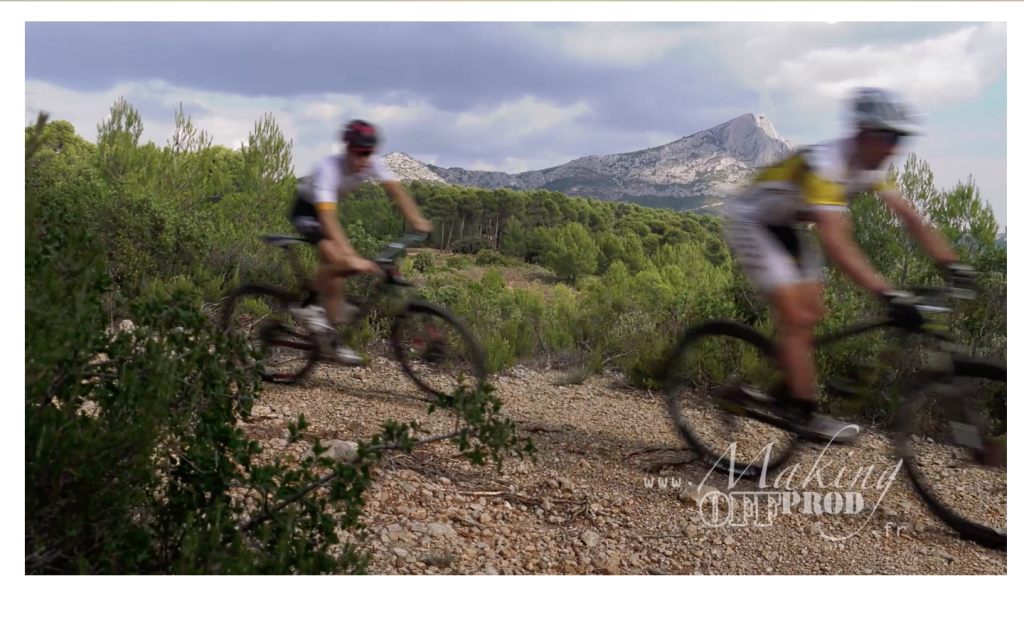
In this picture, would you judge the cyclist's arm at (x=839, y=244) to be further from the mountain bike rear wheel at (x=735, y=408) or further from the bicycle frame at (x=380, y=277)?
the bicycle frame at (x=380, y=277)

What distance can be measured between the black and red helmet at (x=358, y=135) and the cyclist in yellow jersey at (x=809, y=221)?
2081mm

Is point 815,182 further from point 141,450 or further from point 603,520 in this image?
point 141,450

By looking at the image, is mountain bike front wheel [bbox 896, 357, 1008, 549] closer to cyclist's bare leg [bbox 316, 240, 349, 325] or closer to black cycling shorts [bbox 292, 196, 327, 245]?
cyclist's bare leg [bbox 316, 240, 349, 325]

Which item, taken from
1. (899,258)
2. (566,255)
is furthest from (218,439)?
(566,255)

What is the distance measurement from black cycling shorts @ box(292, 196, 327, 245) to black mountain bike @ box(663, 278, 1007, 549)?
7.42 ft

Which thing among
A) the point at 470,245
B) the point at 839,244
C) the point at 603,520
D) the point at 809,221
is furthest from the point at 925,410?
the point at 470,245

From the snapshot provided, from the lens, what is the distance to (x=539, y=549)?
2520mm

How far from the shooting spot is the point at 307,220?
383 centimetres

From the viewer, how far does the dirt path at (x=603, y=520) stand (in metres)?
2.49

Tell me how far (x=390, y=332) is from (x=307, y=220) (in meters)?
1.01

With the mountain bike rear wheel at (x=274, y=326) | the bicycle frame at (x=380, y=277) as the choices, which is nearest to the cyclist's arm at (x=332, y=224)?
the bicycle frame at (x=380, y=277)

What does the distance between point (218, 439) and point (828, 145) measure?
107 inches
